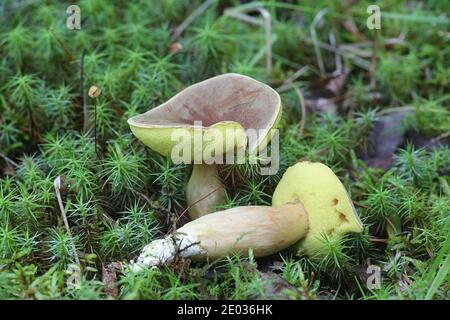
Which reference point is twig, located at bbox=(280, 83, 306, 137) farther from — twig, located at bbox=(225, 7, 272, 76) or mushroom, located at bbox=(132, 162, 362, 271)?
mushroom, located at bbox=(132, 162, 362, 271)

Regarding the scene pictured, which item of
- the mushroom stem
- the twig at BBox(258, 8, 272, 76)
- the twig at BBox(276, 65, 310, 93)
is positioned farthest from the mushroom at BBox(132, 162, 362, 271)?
the twig at BBox(258, 8, 272, 76)

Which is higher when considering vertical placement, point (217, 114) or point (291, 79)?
point (217, 114)

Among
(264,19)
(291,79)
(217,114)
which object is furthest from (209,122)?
(264,19)

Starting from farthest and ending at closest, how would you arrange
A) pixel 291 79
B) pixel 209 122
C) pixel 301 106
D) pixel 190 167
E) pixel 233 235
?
pixel 291 79, pixel 301 106, pixel 190 167, pixel 209 122, pixel 233 235

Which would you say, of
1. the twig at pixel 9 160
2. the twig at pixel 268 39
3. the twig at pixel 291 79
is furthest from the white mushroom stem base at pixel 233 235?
the twig at pixel 268 39

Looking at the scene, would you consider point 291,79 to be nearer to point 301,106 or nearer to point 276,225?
point 301,106

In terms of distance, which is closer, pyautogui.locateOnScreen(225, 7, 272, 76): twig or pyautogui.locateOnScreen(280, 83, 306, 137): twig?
pyautogui.locateOnScreen(280, 83, 306, 137): twig
